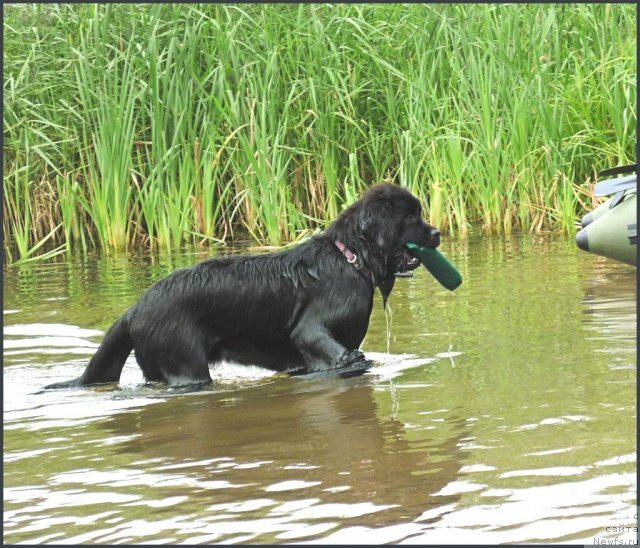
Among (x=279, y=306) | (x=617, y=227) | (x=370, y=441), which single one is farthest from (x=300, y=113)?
(x=370, y=441)

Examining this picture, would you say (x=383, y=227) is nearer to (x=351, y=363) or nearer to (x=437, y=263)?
(x=437, y=263)

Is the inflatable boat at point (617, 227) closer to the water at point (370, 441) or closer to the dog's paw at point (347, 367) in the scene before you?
the water at point (370, 441)

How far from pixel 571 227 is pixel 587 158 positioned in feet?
3.37

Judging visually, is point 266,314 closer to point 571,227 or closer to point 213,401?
point 213,401

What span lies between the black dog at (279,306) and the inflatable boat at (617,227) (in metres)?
0.93

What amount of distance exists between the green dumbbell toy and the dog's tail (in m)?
1.75

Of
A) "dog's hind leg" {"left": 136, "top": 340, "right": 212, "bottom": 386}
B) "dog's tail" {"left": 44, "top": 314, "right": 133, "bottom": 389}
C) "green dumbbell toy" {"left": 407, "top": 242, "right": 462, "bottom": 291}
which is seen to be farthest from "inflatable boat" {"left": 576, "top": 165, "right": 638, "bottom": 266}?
"dog's tail" {"left": 44, "top": 314, "right": 133, "bottom": 389}

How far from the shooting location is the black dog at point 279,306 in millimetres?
6215

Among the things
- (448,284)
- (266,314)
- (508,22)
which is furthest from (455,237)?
(266,314)

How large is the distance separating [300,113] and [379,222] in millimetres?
5399

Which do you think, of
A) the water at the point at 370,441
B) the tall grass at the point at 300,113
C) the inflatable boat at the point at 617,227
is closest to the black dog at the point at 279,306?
the water at the point at 370,441

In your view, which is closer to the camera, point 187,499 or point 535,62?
Answer: point 187,499

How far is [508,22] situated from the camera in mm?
11258

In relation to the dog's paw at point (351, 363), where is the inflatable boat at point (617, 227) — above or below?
above
